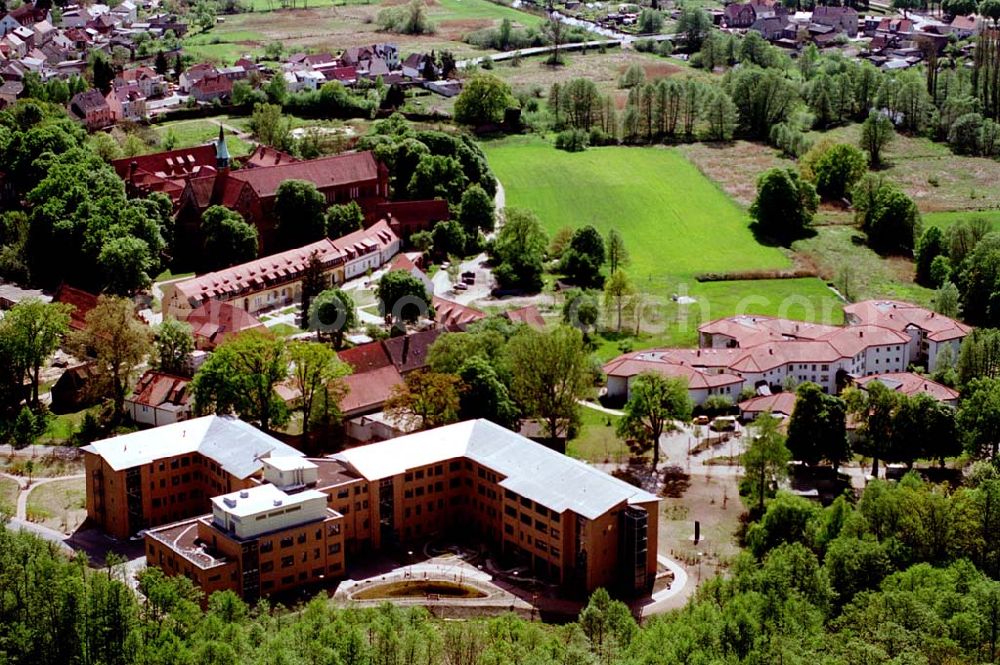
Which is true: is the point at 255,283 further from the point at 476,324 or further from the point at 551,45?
the point at 551,45

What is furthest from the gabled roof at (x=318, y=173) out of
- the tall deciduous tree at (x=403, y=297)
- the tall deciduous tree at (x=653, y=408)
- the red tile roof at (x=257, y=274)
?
the tall deciduous tree at (x=653, y=408)

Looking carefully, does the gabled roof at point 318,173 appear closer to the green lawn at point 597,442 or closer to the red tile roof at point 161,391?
the red tile roof at point 161,391

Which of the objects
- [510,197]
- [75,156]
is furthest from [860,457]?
[75,156]

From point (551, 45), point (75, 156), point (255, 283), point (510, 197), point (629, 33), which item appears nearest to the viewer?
point (255, 283)

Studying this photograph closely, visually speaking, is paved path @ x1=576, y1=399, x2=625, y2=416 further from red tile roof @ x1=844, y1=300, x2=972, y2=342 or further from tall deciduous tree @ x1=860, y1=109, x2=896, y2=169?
tall deciduous tree @ x1=860, y1=109, x2=896, y2=169

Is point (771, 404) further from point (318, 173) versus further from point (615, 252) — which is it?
point (318, 173)

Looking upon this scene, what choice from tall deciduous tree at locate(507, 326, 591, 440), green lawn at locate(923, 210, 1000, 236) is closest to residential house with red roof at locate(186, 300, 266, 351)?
tall deciduous tree at locate(507, 326, 591, 440)

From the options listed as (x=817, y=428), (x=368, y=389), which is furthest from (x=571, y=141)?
(x=817, y=428)
